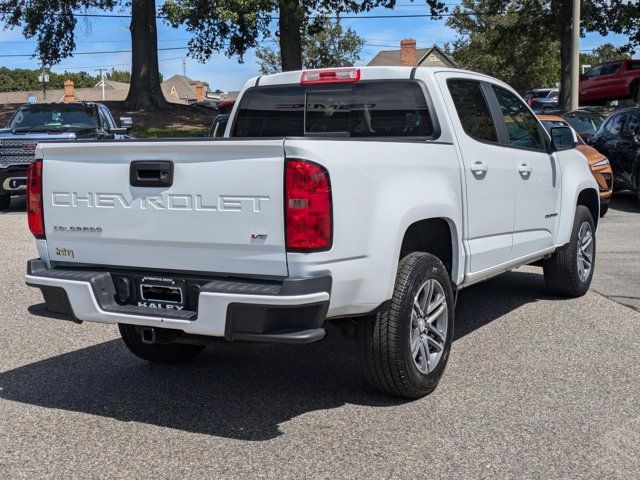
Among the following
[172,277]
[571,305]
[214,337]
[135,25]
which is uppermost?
[135,25]

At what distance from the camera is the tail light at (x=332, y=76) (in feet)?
19.8

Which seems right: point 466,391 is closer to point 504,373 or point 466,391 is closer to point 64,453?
point 504,373

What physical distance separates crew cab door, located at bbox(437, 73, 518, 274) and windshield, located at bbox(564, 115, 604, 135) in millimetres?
13075

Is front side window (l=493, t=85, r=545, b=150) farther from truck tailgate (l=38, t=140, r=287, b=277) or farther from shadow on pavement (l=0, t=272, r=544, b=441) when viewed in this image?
truck tailgate (l=38, t=140, r=287, b=277)

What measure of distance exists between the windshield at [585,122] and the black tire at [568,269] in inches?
452

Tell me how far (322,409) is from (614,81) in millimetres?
30433

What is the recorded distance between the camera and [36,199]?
5012mm

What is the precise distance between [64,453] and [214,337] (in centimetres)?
95

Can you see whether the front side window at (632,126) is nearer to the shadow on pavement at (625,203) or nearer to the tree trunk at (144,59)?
the shadow on pavement at (625,203)

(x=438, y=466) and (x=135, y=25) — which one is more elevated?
(x=135, y=25)

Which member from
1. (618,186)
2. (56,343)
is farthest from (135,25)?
(56,343)

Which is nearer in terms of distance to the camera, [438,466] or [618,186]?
[438,466]

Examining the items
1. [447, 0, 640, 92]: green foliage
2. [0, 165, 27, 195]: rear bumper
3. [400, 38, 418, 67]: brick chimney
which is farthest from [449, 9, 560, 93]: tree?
[0, 165, 27, 195]: rear bumper

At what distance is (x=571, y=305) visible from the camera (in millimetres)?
7570
